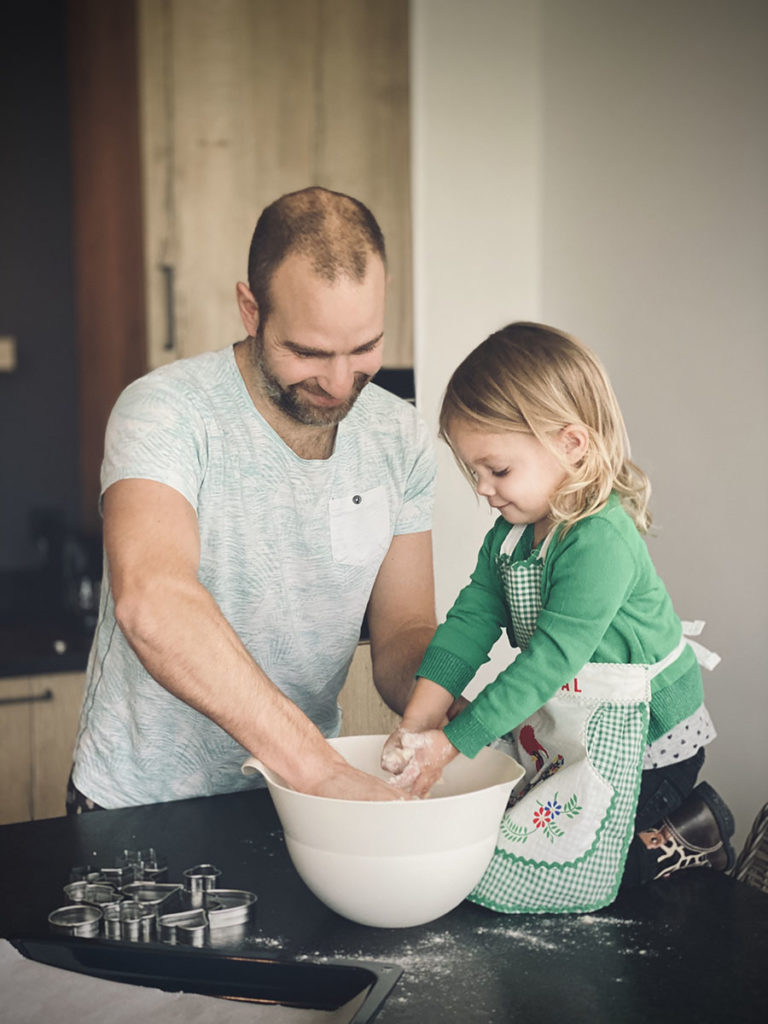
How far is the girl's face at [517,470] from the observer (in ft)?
4.04

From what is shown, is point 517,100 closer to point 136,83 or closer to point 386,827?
point 136,83

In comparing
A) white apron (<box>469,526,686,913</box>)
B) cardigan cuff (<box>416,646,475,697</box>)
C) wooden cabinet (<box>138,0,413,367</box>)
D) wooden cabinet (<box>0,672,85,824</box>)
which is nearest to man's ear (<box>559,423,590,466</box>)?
white apron (<box>469,526,686,913</box>)

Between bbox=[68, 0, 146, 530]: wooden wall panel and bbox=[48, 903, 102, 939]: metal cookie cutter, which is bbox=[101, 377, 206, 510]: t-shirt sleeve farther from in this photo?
bbox=[68, 0, 146, 530]: wooden wall panel

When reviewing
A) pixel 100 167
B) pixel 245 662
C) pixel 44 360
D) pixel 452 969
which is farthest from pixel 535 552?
pixel 44 360

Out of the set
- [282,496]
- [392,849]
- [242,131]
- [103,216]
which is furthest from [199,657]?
[103,216]

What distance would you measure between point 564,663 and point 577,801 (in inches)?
5.4

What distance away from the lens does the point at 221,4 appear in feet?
7.38

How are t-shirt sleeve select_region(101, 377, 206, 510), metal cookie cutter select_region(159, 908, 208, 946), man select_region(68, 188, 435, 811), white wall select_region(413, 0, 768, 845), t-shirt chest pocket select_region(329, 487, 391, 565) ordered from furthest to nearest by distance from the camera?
white wall select_region(413, 0, 768, 845) → t-shirt chest pocket select_region(329, 487, 391, 565) → man select_region(68, 188, 435, 811) → t-shirt sleeve select_region(101, 377, 206, 510) → metal cookie cutter select_region(159, 908, 208, 946)

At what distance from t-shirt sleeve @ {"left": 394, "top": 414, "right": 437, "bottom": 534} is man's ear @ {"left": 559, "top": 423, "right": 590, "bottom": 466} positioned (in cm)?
43

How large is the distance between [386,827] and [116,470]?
0.59 m

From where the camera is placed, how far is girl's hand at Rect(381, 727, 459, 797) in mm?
1137

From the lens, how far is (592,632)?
112 cm

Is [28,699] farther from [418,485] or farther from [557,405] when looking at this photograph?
[557,405]

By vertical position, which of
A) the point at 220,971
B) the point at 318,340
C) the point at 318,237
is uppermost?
the point at 318,237
